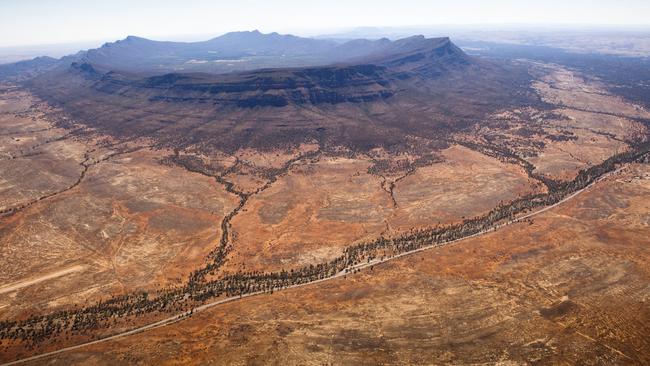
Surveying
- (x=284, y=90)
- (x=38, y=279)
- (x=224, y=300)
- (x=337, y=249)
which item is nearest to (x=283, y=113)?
(x=284, y=90)

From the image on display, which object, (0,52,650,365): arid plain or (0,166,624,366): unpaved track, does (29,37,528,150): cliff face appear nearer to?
(0,52,650,365): arid plain

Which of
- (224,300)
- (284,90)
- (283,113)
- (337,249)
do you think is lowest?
(337,249)

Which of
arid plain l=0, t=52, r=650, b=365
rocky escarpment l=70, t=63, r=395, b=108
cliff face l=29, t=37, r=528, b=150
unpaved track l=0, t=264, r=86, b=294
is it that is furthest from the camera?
rocky escarpment l=70, t=63, r=395, b=108

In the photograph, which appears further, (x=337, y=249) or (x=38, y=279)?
(x=337, y=249)

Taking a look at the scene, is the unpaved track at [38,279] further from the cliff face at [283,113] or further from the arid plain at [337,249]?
the cliff face at [283,113]

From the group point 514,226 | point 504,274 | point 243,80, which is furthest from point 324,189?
point 243,80

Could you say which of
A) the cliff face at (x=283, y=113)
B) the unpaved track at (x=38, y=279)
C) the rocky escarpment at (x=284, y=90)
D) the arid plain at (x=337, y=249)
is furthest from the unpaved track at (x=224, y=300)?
the rocky escarpment at (x=284, y=90)

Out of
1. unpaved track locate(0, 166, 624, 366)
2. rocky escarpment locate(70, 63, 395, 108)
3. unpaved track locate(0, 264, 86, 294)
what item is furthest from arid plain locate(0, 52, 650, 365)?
rocky escarpment locate(70, 63, 395, 108)

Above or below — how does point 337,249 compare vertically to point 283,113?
below

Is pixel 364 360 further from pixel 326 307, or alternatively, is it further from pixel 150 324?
pixel 150 324

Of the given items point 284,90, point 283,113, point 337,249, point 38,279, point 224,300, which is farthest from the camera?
point 284,90

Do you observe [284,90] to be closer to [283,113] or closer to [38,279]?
[283,113]
